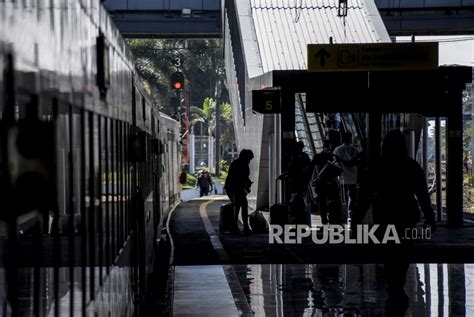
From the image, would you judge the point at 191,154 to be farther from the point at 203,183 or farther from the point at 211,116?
the point at 203,183

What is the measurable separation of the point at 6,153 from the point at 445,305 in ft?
30.5

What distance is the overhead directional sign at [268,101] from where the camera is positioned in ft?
71.5

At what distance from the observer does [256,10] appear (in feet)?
117

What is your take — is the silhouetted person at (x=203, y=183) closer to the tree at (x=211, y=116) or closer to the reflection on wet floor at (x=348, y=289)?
the tree at (x=211, y=116)

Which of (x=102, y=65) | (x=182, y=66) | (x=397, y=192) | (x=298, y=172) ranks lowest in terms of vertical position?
(x=298, y=172)

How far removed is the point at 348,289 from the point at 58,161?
9804mm

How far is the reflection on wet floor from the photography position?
1123 centimetres

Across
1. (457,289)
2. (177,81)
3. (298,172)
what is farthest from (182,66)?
(457,289)

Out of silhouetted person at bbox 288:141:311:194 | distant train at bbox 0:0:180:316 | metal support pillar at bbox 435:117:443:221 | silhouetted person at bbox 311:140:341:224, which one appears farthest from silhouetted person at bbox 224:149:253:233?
distant train at bbox 0:0:180:316

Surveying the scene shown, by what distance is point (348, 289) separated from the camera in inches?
510

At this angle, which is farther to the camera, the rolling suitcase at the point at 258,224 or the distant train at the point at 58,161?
the rolling suitcase at the point at 258,224

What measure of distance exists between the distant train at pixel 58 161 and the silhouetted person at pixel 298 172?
1445 centimetres

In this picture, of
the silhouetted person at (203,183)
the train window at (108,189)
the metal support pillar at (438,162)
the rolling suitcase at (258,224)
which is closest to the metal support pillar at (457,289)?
the rolling suitcase at (258,224)

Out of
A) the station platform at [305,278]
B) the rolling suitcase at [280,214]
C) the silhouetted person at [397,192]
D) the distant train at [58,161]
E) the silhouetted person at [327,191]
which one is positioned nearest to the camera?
the distant train at [58,161]
